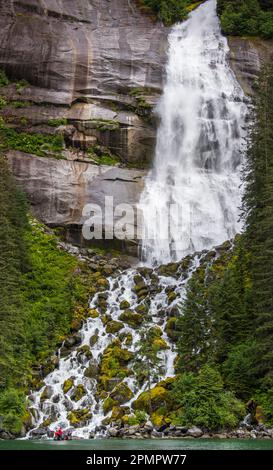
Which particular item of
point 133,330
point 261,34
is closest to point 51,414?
point 133,330

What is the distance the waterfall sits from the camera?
32.9 m

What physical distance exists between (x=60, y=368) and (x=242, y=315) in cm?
1120

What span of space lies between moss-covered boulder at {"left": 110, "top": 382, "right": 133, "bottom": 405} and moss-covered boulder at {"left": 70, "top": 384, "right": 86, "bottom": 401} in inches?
66.9

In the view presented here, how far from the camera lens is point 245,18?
68.1 meters

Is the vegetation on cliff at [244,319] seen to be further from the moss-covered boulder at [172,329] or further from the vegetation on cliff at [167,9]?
the vegetation on cliff at [167,9]

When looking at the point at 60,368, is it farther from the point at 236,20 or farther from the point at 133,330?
the point at 236,20

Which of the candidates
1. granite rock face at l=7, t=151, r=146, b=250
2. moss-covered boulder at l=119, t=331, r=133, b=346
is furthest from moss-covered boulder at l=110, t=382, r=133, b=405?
granite rock face at l=7, t=151, r=146, b=250

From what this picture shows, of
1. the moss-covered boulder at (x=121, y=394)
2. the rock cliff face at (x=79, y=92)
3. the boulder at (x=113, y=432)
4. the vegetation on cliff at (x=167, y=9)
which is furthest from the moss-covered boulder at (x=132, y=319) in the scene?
the vegetation on cliff at (x=167, y=9)

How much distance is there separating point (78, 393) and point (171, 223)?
2273 centimetres

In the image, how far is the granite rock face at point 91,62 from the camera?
56.8m

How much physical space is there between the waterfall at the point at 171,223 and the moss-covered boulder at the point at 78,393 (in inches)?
2.2

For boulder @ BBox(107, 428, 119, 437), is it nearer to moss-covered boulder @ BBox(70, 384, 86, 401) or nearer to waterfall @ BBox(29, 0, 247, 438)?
waterfall @ BBox(29, 0, 247, 438)

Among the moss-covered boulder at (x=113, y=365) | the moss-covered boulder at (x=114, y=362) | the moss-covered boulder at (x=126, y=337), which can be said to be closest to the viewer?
the moss-covered boulder at (x=113, y=365)

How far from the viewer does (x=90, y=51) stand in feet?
201
